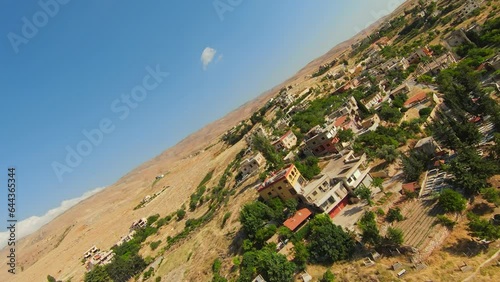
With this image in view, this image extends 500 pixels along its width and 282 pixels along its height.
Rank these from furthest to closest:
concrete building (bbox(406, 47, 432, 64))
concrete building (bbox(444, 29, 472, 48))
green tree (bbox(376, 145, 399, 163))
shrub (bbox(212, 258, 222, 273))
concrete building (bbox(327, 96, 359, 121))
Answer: concrete building (bbox(406, 47, 432, 64)) < concrete building (bbox(444, 29, 472, 48)) < concrete building (bbox(327, 96, 359, 121)) < green tree (bbox(376, 145, 399, 163)) < shrub (bbox(212, 258, 222, 273))

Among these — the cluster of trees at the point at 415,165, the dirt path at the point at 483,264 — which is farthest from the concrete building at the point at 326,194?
the dirt path at the point at 483,264

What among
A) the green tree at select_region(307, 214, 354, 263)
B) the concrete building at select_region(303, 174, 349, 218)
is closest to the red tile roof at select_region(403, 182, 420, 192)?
the concrete building at select_region(303, 174, 349, 218)

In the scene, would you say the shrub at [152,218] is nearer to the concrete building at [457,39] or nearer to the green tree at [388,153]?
the green tree at [388,153]

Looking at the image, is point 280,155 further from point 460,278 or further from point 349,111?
point 460,278

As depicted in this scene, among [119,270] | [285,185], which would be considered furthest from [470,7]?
[119,270]

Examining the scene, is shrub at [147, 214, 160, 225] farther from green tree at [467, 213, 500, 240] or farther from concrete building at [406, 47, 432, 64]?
concrete building at [406, 47, 432, 64]

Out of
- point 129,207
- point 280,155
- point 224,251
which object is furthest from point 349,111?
point 129,207

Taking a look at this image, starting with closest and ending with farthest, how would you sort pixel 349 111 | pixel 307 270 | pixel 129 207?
pixel 307 270
pixel 349 111
pixel 129 207
